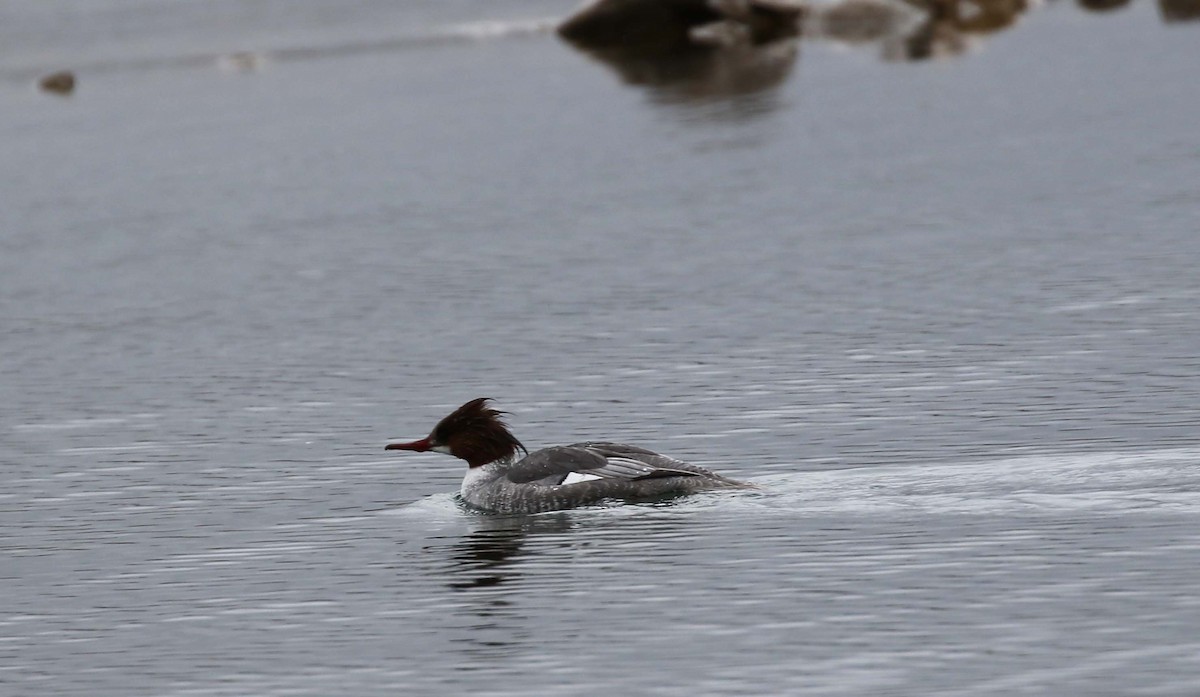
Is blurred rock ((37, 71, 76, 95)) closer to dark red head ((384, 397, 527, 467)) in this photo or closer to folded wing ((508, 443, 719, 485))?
dark red head ((384, 397, 527, 467))

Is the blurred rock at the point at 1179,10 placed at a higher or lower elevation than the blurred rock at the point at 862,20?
lower

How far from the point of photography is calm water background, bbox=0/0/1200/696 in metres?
11.1

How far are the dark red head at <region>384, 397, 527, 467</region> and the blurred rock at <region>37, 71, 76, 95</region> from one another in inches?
1247

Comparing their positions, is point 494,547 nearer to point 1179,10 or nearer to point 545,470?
point 545,470

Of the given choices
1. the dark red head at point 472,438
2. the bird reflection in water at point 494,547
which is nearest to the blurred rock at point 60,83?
the dark red head at point 472,438

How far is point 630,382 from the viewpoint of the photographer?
17.7 metres

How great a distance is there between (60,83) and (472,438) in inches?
1275

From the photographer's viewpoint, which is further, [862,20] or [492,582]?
[862,20]

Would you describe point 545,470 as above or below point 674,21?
below

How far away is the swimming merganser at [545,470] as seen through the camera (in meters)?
14.2

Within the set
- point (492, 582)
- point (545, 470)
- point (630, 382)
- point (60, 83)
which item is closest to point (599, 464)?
point (545, 470)

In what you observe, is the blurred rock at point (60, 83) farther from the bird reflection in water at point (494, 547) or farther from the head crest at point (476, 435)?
the bird reflection in water at point (494, 547)

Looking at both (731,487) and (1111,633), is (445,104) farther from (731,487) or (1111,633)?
(1111,633)

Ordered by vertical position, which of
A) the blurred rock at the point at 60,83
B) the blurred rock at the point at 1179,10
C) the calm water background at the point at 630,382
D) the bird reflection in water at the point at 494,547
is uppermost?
the blurred rock at the point at 60,83
